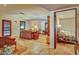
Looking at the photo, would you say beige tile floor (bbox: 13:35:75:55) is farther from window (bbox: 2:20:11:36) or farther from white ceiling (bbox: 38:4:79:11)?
white ceiling (bbox: 38:4:79:11)

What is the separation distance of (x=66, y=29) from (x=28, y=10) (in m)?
0.71

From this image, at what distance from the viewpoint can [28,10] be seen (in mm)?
2053

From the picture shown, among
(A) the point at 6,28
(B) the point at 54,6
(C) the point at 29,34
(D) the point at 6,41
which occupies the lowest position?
(D) the point at 6,41

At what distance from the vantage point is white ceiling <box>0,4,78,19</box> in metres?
2.02

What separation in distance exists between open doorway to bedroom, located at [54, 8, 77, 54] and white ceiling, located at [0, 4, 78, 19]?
0.13m

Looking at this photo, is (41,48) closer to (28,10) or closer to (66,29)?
(66,29)

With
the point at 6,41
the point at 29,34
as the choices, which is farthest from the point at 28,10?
the point at 6,41

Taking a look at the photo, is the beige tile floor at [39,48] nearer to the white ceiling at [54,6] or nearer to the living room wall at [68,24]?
the living room wall at [68,24]

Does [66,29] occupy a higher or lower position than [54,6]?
lower

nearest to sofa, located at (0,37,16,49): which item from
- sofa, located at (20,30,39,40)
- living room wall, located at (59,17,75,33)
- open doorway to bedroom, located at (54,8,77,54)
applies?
sofa, located at (20,30,39,40)

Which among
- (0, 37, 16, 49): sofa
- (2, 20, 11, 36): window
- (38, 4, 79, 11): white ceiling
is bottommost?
(0, 37, 16, 49): sofa

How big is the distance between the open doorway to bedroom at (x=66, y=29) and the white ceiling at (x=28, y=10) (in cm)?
13
